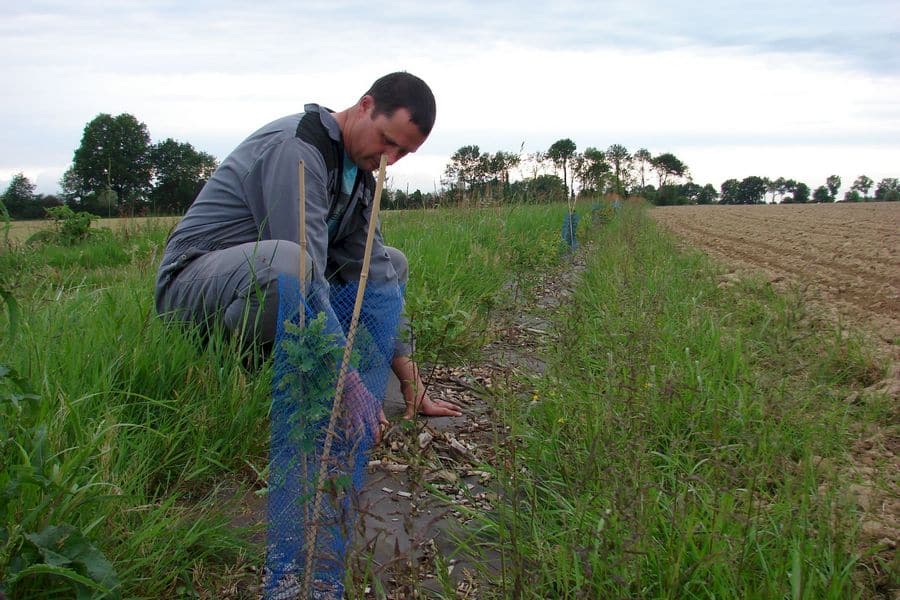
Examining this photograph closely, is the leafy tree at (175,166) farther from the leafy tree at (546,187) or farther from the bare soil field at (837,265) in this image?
the bare soil field at (837,265)

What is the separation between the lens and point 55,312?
2.44 meters

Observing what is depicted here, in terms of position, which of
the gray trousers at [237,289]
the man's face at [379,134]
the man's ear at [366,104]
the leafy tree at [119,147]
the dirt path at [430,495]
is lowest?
the dirt path at [430,495]

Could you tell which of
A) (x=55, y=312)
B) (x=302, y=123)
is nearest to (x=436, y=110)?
(x=302, y=123)

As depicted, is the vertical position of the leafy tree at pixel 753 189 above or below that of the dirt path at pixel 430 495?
above

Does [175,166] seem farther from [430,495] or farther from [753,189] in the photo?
[753,189]

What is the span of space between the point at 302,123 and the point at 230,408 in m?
1.01

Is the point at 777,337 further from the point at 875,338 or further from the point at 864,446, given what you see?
the point at 875,338

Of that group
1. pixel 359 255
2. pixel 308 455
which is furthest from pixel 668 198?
pixel 308 455

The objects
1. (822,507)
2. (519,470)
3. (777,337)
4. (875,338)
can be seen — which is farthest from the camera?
(875,338)

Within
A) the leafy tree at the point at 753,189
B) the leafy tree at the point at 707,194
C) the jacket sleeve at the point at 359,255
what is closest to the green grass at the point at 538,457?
the jacket sleeve at the point at 359,255

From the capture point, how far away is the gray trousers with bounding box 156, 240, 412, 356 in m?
2.14

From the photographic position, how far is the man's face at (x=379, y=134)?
231 centimetres

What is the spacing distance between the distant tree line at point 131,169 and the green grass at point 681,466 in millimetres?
6869

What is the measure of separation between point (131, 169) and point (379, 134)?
25.6m
